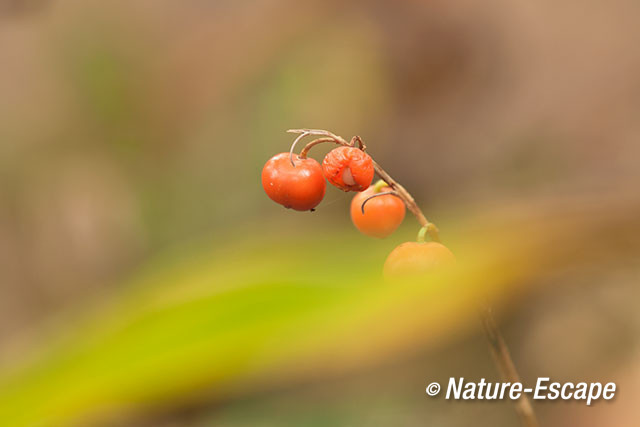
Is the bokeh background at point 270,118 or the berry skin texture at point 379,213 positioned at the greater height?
the bokeh background at point 270,118

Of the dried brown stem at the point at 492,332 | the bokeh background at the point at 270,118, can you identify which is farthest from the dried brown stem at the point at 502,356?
the bokeh background at the point at 270,118

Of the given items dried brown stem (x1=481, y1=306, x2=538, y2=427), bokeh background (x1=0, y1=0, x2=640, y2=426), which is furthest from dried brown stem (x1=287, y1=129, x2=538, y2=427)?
bokeh background (x1=0, y1=0, x2=640, y2=426)

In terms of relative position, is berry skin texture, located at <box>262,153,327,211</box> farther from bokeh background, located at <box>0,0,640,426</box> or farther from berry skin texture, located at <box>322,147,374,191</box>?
bokeh background, located at <box>0,0,640,426</box>

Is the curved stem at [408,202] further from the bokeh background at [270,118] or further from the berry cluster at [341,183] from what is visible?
the bokeh background at [270,118]

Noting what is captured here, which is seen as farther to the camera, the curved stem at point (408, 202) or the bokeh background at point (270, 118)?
the bokeh background at point (270, 118)

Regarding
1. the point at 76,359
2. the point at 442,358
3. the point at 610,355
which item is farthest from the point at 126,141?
the point at 76,359

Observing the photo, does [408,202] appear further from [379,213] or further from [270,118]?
[270,118]

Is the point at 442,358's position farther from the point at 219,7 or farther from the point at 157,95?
the point at 219,7
